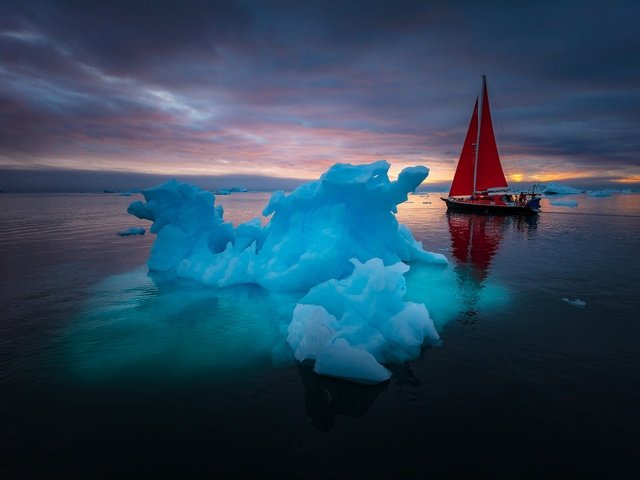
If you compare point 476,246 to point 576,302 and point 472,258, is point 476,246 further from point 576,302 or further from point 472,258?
point 576,302

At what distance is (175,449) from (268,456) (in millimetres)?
1341

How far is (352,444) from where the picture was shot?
457 cm

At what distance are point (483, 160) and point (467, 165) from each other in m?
2.61

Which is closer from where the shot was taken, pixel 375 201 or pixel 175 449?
pixel 175 449

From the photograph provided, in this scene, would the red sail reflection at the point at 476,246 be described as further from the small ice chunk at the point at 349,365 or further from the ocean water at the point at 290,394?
the small ice chunk at the point at 349,365

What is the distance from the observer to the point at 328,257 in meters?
11.8

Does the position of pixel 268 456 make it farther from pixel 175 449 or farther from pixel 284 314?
pixel 284 314

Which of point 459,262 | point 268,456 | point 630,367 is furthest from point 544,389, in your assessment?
point 459,262

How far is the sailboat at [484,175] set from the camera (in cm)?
4452

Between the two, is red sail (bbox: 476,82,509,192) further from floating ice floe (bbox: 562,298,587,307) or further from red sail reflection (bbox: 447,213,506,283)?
floating ice floe (bbox: 562,298,587,307)

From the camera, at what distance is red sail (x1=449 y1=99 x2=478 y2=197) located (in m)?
46.8

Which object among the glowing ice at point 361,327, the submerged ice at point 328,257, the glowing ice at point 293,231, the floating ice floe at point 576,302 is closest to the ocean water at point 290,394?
the floating ice floe at point 576,302

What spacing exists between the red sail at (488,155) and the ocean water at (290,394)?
128 feet

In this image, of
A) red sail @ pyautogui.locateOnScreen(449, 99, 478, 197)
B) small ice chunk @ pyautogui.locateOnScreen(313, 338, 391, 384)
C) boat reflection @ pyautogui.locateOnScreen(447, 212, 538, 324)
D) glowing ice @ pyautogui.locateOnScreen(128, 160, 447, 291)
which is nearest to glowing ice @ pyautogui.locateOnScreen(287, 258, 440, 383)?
small ice chunk @ pyautogui.locateOnScreen(313, 338, 391, 384)
